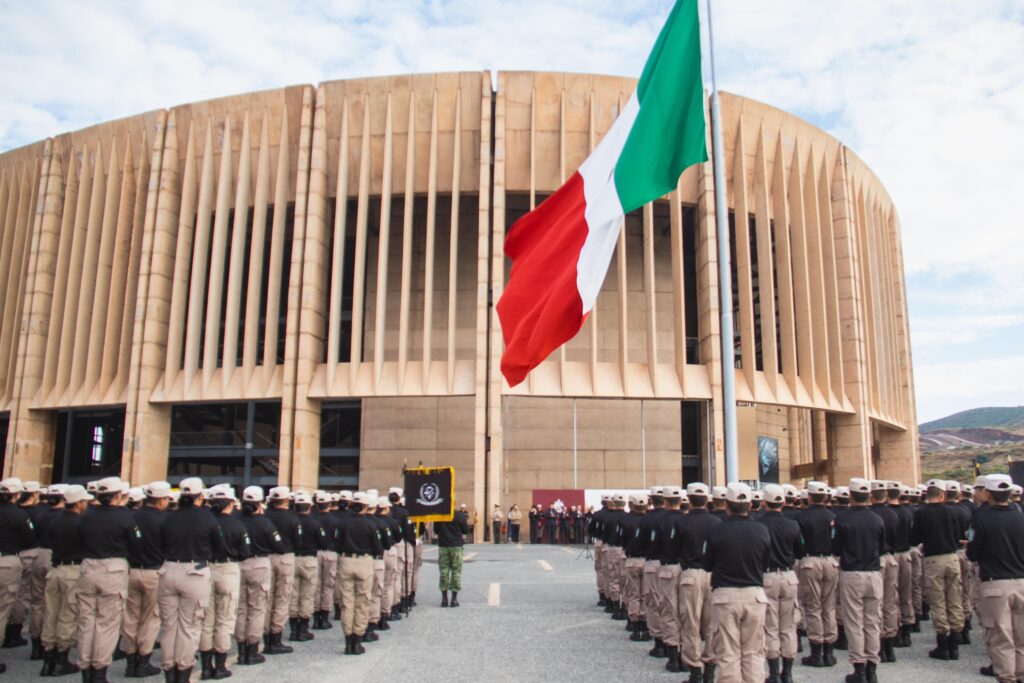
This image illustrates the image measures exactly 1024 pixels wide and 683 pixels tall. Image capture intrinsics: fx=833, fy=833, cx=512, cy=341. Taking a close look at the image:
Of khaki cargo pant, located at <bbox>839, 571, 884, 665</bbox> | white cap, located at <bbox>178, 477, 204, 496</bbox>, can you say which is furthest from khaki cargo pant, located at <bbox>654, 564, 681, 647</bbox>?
white cap, located at <bbox>178, 477, 204, 496</bbox>

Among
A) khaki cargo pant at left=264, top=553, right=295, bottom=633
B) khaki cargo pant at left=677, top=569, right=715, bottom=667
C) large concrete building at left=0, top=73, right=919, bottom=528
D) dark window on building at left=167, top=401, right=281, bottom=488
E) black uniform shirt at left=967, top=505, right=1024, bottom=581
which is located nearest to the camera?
black uniform shirt at left=967, top=505, right=1024, bottom=581

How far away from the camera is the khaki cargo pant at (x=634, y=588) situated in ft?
40.8

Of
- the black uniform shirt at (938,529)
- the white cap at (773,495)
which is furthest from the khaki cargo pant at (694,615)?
the black uniform shirt at (938,529)

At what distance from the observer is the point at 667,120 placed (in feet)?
32.4

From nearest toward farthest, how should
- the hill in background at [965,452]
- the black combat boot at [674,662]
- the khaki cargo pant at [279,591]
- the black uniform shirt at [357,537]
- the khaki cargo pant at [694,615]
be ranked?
the khaki cargo pant at [694,615] → the black combat boot at [674,662] → the khaki cargo pant at [279,591] → the black uniform shirt at [357,537] → the hill in background at [965,452]

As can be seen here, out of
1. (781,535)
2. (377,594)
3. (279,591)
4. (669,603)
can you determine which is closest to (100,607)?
(279,591)

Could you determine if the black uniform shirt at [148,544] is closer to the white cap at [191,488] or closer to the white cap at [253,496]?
the white cap at [191,488]

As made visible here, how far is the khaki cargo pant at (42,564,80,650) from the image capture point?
32.3 feet

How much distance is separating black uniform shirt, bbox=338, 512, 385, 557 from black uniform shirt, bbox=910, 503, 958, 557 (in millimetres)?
7650

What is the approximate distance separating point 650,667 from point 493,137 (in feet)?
85.3

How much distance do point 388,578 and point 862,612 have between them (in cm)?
718

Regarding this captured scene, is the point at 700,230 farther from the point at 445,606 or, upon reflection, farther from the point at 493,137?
the point at 445,606

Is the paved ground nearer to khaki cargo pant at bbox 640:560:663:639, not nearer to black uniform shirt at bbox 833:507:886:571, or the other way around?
khaki cargo pant at bbox 640:560:663:639

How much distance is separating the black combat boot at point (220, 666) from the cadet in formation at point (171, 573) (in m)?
0.01
